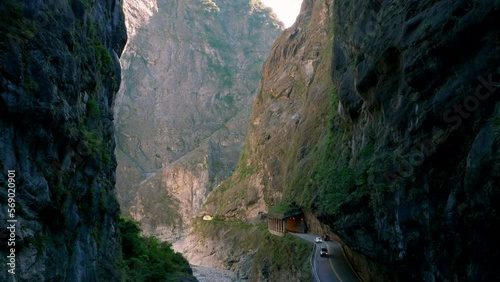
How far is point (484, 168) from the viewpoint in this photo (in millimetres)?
9445

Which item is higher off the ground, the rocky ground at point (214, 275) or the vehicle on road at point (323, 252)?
the vehicle on road at point (323, 252)

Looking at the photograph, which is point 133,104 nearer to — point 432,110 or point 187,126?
point 187,126

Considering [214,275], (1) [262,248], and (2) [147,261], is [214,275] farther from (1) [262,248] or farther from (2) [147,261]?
(2) [147,261]

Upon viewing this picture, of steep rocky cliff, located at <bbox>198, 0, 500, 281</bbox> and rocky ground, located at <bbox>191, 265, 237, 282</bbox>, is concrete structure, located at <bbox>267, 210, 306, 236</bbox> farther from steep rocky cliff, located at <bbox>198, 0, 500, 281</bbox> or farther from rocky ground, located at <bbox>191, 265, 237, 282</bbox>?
steep rocky cliff, located at <bbox>198, 0, 500, 281</bbox>

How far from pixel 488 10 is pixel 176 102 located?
428 ft

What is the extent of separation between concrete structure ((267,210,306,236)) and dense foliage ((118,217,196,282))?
1175cm

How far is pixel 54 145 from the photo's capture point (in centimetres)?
1267

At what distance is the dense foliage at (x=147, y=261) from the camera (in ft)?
73.1

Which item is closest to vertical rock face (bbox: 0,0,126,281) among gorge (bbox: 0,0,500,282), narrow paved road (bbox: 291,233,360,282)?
gorge (bbox: 0,0,500,282)

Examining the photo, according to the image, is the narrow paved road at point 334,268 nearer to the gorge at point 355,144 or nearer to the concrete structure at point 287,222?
the gorge at point 355,144

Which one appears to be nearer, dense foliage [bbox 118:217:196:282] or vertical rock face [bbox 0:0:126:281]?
vertical rock face [bbox 0:0:126:281]

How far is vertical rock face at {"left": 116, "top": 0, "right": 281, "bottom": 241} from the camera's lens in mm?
109812

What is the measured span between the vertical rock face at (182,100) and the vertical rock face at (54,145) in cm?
8924

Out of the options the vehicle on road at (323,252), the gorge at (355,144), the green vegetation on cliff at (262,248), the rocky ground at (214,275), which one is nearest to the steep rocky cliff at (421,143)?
the gorge at (355,144)
